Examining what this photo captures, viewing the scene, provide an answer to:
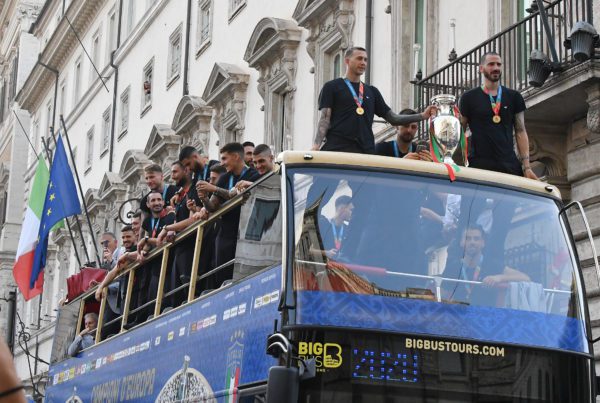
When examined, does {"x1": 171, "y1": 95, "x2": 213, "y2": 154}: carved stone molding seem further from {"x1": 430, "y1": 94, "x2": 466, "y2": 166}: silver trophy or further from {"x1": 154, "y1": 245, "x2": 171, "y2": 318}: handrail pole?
{"x1": 430, "y1": 94, "x2": 466, "y2": 166}: silver trophy

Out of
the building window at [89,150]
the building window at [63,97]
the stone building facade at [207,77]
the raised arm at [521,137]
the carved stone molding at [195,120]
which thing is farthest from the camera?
the building window at [63,97]

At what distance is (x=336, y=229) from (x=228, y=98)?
1987 centimetres

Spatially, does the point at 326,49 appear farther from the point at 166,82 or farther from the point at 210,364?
the point at 210,364

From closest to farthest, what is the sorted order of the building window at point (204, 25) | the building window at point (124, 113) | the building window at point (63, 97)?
1. the building window at point (204, 25)
2. the building window at point (124, 113)
3. the building window at point (63, 97)

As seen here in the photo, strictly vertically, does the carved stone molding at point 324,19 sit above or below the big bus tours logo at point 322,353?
above

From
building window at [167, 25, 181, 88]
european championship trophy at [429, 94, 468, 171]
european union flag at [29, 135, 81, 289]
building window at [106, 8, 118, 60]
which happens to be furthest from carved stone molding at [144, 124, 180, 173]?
european championship trophy at [429, 94, 468, 171]

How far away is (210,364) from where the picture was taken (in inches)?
392

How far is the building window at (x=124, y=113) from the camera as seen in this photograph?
3869 centimetres

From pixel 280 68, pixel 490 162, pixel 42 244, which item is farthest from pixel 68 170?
pixel 490 162

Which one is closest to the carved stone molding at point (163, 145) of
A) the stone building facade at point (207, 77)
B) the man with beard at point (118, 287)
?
the stone building facade at point (207, 77)

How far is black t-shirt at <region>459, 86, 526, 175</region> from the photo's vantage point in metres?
10.3

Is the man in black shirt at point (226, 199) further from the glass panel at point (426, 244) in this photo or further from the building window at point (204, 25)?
the building window at point (204, 25)

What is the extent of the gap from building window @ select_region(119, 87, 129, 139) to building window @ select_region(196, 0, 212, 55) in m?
7.27

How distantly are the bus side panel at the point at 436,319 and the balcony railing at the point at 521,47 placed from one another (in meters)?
6.22
